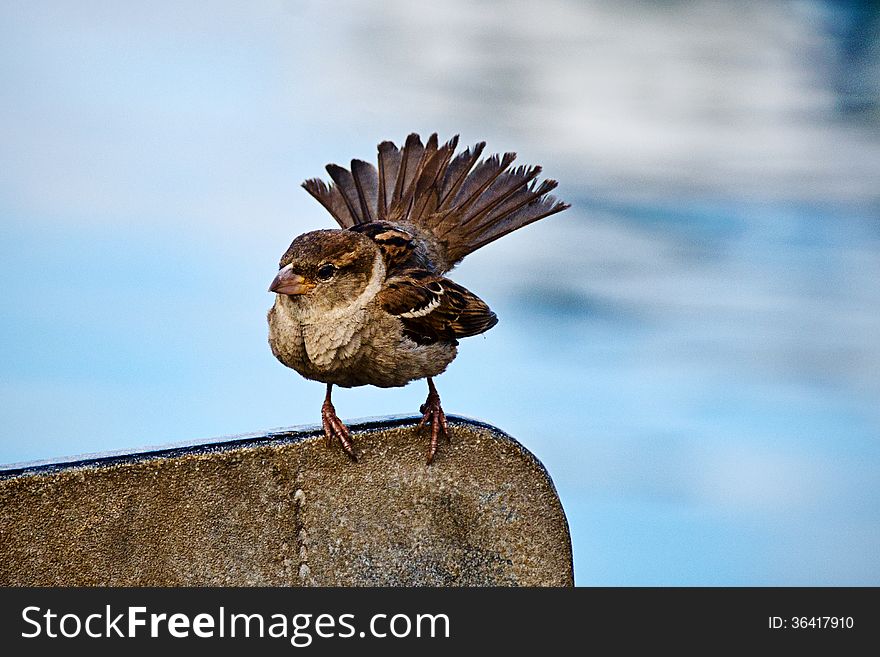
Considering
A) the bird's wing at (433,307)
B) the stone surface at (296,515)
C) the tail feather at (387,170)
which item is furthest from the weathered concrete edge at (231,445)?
the tail feather at (387,170)

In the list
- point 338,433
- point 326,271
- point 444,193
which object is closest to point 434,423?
point 338,433

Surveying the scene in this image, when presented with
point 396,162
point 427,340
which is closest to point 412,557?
point 427,340

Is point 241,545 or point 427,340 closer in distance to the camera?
point 241,545

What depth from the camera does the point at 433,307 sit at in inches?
156

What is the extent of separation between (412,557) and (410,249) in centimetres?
119

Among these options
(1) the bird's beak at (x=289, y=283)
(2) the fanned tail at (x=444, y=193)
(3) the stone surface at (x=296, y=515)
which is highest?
(2) the fanned tail at (x=444, y=193)

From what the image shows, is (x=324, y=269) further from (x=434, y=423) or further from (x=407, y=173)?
(x=407, y=173)

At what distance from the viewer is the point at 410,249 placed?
4.16 metres

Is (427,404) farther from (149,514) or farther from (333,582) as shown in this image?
(149,514)

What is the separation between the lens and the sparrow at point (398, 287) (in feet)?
12.3

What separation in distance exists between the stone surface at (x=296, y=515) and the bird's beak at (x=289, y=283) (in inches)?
19.0

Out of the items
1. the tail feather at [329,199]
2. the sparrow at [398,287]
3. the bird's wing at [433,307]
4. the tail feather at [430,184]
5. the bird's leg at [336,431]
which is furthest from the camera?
the tail feather at [329,199]

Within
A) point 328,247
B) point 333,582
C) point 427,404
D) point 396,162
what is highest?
point 396,162

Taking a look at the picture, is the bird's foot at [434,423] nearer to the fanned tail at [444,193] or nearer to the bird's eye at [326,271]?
the bird's eye at [326,271]
